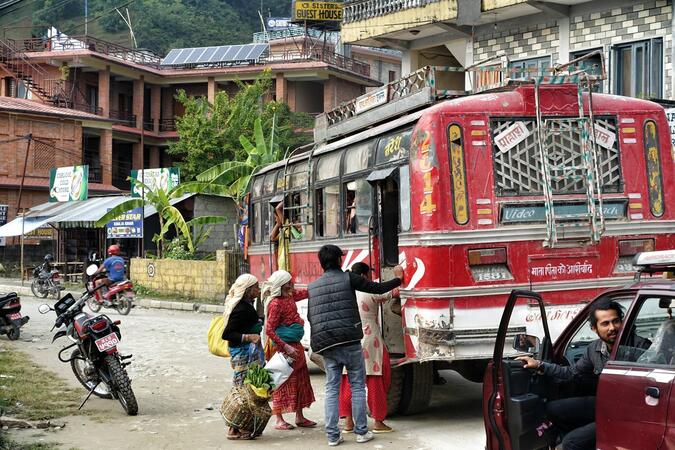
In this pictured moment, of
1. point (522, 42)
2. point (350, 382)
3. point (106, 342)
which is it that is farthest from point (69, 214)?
point (350, 382)

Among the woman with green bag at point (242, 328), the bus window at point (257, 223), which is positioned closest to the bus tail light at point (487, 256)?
the woman with green bag at point (242, 328)

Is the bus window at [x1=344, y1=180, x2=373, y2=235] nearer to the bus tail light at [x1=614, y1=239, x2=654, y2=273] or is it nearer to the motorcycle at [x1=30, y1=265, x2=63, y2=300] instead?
the bus tail light at [x1=614, y1=239, x2=654, y2=273]

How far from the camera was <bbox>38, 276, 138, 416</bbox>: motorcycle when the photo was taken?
9.64 metres

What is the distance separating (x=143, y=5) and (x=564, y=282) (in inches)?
2768

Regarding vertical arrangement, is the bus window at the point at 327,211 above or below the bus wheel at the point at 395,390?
above

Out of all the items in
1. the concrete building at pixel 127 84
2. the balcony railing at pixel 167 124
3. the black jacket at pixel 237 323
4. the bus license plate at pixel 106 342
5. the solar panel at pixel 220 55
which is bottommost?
the bus license plate at pixel 106 342

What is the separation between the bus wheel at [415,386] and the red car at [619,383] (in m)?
3.12

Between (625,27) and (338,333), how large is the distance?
41.5 feet

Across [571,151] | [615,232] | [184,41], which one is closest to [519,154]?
[571,151]

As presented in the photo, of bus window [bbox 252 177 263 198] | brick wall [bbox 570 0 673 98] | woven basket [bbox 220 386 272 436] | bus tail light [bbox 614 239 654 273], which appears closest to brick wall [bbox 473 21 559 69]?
brick wall [bbox 570 0 673 98]

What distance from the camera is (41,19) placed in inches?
2739

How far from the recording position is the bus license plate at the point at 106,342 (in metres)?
9.63

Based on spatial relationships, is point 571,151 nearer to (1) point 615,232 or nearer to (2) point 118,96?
(1) point 615,232

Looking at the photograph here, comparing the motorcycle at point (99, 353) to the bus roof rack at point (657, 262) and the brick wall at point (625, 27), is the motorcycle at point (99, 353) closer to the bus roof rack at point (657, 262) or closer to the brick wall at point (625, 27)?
the bus roof rack at point (657, 262)
